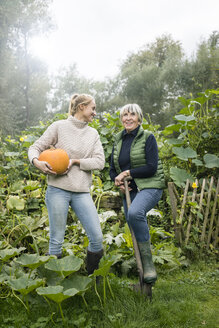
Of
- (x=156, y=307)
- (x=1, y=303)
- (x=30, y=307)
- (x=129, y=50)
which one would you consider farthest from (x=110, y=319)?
(x=129, y=50)

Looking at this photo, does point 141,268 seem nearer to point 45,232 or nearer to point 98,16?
point 45,232

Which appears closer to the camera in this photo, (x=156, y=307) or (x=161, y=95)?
(x=156, y=307)

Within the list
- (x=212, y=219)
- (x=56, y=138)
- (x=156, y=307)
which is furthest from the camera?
(x=212, y=219)

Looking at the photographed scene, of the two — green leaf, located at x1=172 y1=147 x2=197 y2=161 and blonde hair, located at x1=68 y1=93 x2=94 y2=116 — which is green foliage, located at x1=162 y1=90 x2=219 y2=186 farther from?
blonde hair, located at x1=68 y1=93 x2=94 y2=116

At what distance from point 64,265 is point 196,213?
2.24 metres

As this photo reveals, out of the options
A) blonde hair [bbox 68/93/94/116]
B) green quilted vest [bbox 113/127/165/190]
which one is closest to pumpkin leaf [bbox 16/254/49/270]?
green quilted vest [bbox 113/127/165/190]

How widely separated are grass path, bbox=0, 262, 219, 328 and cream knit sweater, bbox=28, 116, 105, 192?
795 mm

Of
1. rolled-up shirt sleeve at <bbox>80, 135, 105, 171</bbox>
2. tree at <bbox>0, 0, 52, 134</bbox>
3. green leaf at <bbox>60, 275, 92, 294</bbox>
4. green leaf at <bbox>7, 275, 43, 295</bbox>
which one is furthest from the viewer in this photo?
tree at <bbox>0, 0, 52, 134</bbox>

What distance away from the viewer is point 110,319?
6.11 feet

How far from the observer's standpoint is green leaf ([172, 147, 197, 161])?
4.06m

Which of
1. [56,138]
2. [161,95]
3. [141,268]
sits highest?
[161,95]

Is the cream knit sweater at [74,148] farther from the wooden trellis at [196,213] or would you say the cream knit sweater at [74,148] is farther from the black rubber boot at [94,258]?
the wooden trellis at [196,213]

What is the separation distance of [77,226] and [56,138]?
1.28 m

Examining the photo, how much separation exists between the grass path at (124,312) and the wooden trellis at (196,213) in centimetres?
120
